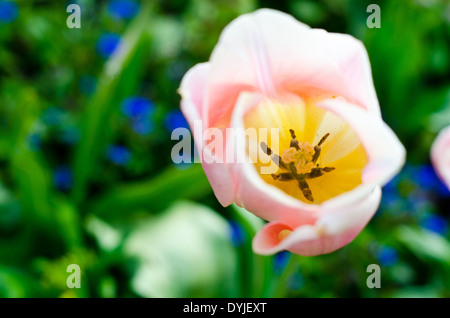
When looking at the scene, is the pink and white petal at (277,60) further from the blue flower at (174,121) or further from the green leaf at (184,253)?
the blue flower at (174,121)

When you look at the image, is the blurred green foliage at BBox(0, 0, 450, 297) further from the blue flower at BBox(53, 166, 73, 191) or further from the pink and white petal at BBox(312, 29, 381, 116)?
the pink and white petal at BBox(312, 29, 381, 116)

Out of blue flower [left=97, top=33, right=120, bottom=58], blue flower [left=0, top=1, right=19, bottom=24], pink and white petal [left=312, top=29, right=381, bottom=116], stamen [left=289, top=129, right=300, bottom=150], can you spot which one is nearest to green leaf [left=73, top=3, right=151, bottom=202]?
blue flower [left=97, top=33, right=120, bottom=58]

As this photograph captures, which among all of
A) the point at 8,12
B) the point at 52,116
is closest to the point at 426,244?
the point at 52,116

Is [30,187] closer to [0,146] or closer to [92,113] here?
[92,113]

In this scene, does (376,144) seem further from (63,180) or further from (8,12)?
(8,12)

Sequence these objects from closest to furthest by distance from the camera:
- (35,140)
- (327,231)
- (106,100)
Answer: (327,231)
(106,100)
(35,140)

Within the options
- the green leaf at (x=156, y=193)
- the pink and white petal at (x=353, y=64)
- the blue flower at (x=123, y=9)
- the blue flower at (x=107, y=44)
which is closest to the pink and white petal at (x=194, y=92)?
the pink and white petal at (x=353, y=64)

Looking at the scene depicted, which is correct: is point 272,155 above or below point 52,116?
below
